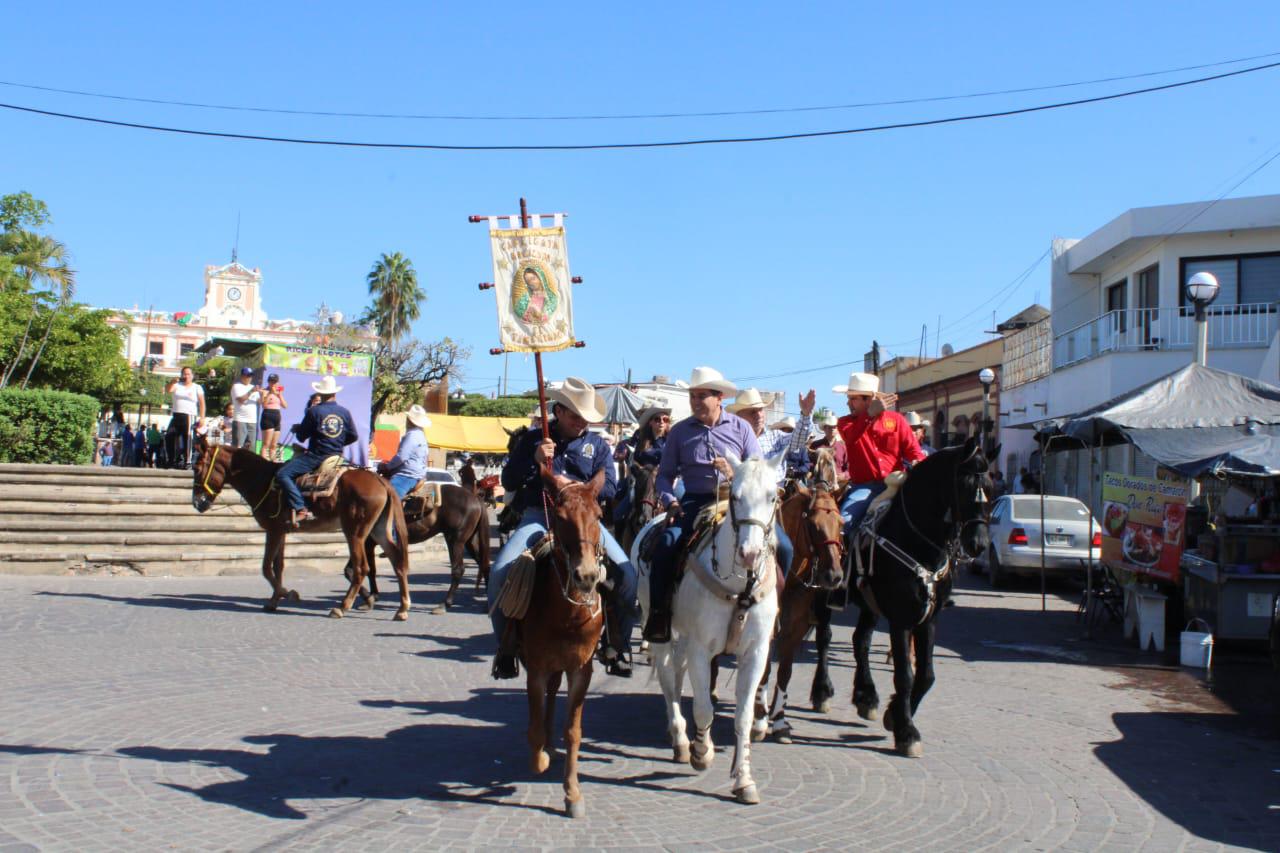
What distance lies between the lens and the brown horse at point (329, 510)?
1388 cm

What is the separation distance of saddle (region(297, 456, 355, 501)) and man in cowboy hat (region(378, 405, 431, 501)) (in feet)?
3.58

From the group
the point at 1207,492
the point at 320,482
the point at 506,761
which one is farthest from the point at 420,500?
the point at 1207,492

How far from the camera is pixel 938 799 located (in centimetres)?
651

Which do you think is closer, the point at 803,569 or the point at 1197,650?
the point at 803,569

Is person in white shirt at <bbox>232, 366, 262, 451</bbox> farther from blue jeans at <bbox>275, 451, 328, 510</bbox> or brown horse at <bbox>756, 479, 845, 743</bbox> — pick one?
brown horse at <bbox>756, 479, 845, 743</bbox>

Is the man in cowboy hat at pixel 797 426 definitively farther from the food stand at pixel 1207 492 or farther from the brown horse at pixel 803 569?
the food stand at pixel 1207 492

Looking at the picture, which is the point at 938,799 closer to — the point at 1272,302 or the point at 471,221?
the point at 471,221

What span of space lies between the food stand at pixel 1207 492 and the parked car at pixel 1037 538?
4179mm

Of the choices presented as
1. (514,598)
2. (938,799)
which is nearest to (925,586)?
(938,799)

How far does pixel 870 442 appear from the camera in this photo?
31.9 ft

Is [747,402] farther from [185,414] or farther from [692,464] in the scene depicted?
[185,414]

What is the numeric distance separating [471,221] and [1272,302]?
2441 cm

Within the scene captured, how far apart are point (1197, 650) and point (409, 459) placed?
9.92m

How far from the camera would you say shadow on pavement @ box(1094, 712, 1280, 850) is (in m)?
6.23
